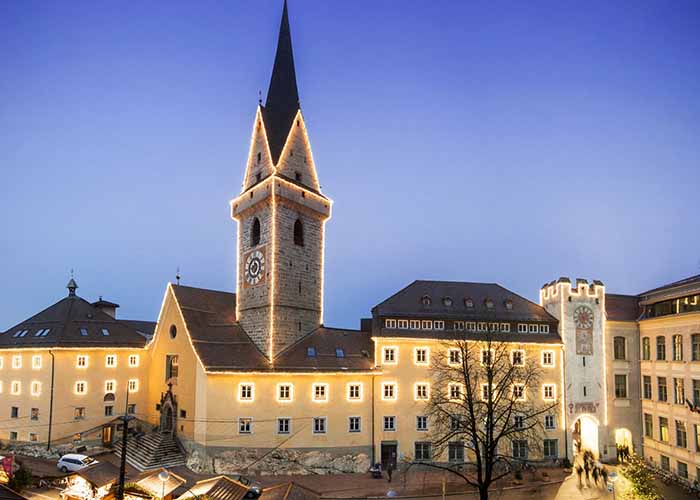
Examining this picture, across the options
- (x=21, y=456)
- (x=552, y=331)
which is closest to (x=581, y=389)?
(x=552, y=331)

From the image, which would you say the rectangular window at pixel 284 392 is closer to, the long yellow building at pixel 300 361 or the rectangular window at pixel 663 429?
the long yellow building at pixel 300 361

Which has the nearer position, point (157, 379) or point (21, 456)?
point (21, 456)

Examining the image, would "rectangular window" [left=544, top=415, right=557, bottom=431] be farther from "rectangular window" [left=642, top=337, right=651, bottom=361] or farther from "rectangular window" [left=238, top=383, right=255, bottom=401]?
"rectangular window" [left=238, top=383, right=255, bottom=401]

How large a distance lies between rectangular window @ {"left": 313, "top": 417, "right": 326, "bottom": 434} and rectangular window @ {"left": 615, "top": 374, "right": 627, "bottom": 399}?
26059mm

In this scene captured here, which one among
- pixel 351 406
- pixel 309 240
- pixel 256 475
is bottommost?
pixel 256 475

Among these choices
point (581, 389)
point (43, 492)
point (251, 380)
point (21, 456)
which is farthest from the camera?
point (581, 389)

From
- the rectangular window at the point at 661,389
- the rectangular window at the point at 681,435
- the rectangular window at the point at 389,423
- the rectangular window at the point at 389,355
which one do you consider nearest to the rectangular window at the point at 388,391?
the rectangular window at the point at 389,423

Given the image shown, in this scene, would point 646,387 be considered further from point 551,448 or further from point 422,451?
point 422,451

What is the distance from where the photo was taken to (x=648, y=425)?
42.2 m

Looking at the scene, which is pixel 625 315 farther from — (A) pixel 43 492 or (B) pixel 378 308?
(A) pixel 43 492

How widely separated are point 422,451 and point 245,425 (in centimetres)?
1426

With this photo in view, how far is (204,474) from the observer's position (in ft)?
114

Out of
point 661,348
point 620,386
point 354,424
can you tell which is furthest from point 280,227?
point 661,348

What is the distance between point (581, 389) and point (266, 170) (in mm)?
33320
